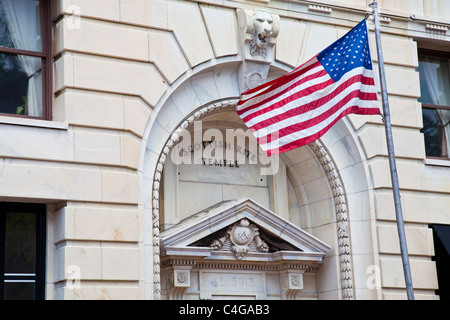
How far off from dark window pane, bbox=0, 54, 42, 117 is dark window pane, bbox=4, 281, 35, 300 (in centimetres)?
274

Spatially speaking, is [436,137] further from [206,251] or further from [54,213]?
[54,213]

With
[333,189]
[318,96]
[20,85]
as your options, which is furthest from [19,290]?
[333,189]

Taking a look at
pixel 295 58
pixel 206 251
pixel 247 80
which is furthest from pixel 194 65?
pixel 206 251

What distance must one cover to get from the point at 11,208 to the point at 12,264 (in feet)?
2.87

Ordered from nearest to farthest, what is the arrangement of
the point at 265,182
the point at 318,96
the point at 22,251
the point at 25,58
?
the point at 22,251 → the point at 318,96 → the point at 25,58 → the point at 265,182

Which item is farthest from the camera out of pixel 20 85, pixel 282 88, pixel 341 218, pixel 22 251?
pixel 341 218

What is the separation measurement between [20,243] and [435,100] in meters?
9.21

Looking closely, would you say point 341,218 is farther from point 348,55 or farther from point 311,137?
point 348,55

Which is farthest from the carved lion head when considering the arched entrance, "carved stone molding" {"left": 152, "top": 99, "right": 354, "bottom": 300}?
"carved stone molding" {"left": 152, "top": 99, "right": 354, "bottom": 300}

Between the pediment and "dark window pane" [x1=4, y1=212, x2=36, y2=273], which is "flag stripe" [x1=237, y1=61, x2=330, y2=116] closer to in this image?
the pediment

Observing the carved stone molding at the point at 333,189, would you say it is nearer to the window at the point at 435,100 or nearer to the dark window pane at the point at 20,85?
the dark window pane at the point at 20,85

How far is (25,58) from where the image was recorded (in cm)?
1430

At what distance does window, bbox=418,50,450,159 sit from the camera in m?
17.8

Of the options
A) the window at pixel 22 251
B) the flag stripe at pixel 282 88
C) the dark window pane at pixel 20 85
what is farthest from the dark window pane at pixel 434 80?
the window at pixel 22 251
